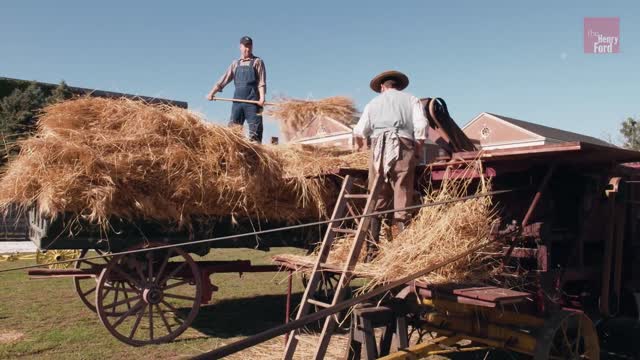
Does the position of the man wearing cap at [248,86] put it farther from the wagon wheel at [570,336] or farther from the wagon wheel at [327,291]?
the wagon wheel at [570,336]

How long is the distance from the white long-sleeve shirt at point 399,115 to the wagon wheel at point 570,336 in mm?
1781

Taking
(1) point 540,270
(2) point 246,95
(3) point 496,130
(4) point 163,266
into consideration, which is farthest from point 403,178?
(3) point 496,130

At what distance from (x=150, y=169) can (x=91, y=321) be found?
110 inches

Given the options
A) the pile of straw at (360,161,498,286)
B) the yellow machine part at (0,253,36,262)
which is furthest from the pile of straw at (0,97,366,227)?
the yellow machine part at (0,253,36,262)

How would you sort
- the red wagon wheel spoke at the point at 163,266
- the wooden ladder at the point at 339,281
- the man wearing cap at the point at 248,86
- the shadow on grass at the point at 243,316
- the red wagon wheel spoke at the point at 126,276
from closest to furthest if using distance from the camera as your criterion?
the wooden ladder at the point at 339,281 < the red wagon wheel spoke at the point at 126,276 < the red wagon wheel spoke at the point at 163,266 < the shadow on grass at the point at 243,316 < the man wearing cap at the point at 248,86

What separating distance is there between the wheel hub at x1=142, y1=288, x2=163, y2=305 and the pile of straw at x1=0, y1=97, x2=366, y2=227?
2.95ft

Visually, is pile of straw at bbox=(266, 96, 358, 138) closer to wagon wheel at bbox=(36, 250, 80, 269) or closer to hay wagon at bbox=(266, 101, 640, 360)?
hay wagon at bbox=(266, 101, 640, 360)

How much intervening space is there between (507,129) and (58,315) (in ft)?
99.7

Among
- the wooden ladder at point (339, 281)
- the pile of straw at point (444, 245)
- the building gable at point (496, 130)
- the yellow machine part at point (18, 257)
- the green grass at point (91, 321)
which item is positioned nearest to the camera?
the wooden ladder at point (339, 281)

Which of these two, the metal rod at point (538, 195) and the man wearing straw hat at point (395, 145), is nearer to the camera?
the metal rod at point (538, 195)

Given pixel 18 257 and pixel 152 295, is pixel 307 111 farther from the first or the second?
pixel 18 257

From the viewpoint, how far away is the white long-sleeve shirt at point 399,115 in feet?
14.6

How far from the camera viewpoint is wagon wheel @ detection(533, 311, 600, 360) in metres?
4.05

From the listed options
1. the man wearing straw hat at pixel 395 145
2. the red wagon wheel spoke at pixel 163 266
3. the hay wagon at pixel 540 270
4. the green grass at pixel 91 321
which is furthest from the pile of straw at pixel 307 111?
the man wearing straw hat at pixel 395 145
